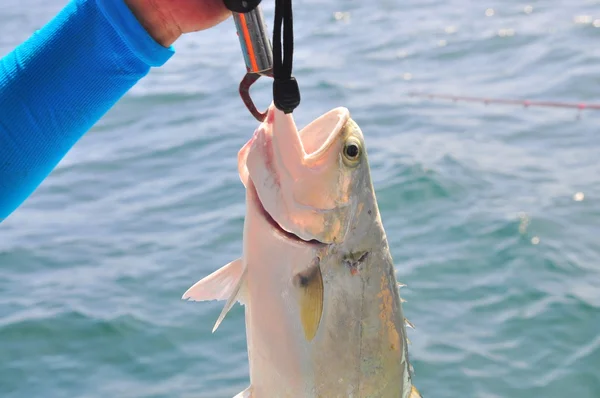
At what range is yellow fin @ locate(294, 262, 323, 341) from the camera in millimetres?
1742

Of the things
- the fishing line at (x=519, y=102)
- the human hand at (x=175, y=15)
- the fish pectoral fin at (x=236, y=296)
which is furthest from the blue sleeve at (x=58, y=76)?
the fishing line at (x=519, y=102)

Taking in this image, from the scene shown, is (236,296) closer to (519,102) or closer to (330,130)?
(330,130)

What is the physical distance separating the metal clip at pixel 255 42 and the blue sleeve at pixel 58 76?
1.10ft

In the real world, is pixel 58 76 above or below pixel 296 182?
above

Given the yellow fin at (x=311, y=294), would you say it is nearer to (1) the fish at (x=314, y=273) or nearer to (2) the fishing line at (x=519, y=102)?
(1) the fish at (x=314, y=273)

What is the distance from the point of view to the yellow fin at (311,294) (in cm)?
174

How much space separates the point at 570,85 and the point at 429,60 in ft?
6.79

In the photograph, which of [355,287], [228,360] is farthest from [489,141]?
[355,287]

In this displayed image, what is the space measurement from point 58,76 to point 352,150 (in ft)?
2.42

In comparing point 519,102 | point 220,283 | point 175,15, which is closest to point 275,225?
point 220,283

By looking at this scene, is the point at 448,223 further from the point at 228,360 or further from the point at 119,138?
the point at 119,138

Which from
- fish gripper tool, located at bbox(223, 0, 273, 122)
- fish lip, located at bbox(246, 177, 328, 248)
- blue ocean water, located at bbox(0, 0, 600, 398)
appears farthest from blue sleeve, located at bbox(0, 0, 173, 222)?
blue ocean water, located at bbox(0, 0, 600, 398)

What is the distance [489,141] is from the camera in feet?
24.1

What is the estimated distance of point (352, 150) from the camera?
1.78 m
